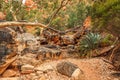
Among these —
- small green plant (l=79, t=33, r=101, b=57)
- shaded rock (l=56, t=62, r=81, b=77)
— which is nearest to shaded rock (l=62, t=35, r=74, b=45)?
small green plant (l=79, t=33, r=101, b=57)

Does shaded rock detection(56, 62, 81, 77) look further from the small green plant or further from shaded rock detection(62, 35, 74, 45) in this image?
shaded rock detection(62, 35, 74, 45)

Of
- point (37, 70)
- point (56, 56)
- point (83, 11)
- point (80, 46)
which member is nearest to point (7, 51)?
point (37, 70)

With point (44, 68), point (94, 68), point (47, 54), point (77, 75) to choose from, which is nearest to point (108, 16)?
point (77, 75)

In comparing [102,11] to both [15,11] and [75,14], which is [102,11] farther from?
[15,11]

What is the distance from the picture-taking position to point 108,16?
9.31 m

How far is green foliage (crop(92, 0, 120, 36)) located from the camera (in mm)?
8984

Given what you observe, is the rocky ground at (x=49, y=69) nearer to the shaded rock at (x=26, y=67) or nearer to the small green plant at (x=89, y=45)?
the shaded rock at (x=26, y=67)

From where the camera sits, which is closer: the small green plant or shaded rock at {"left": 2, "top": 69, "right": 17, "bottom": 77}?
shaded rock at {"left": 2, "top": 69, "right": 17, "bottom": 77}

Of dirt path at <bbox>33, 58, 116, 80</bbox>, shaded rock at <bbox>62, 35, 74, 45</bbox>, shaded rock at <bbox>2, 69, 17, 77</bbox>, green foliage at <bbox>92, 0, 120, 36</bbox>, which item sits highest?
green foliage at <bbox>92, 0, 120, 36</bbox>

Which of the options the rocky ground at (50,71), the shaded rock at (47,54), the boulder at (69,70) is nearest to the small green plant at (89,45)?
the rocky ground at (50,71)

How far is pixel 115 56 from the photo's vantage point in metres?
12.4

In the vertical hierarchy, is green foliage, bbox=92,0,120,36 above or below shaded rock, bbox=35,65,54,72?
above

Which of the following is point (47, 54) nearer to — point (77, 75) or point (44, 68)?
point (44, 68)

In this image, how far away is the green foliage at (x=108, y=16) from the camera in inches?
354
